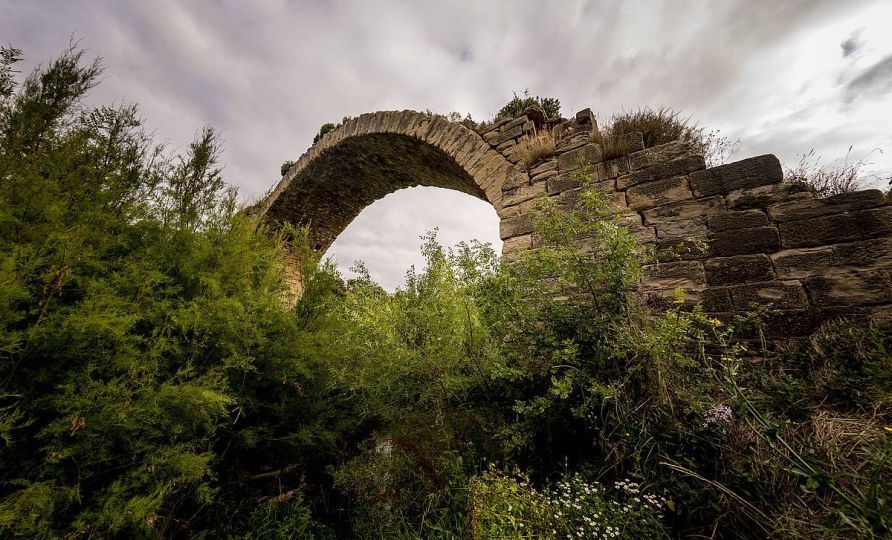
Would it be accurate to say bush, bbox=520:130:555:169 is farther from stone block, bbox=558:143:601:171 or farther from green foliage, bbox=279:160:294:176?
green foliage, bbox=279:160:294:176

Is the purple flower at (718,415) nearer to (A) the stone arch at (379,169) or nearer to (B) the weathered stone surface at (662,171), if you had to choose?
(B) the weathered stone surface at (662,171)

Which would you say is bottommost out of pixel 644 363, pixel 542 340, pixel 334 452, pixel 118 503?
pixel 334 452

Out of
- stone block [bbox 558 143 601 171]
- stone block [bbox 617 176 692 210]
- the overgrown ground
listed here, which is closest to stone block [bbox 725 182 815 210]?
stone block [bbox 617 176 692 210]

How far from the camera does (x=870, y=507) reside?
1080 mm

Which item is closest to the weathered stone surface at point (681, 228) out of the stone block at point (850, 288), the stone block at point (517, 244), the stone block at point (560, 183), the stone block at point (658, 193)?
the stone block at point (658, 193)

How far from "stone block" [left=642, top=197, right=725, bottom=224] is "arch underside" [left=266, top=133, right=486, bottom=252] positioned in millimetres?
2335

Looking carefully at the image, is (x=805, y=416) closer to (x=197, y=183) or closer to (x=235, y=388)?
(x=235, y=388)

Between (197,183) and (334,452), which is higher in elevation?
(197,183)

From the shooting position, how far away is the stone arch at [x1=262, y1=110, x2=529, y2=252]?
430 cm

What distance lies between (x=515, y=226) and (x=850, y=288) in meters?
2.57

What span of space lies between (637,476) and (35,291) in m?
3.21

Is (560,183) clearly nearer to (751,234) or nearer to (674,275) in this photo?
(674,275)

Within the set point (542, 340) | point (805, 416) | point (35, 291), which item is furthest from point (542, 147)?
point (35, 291)

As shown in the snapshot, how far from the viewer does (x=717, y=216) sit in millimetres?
2803
